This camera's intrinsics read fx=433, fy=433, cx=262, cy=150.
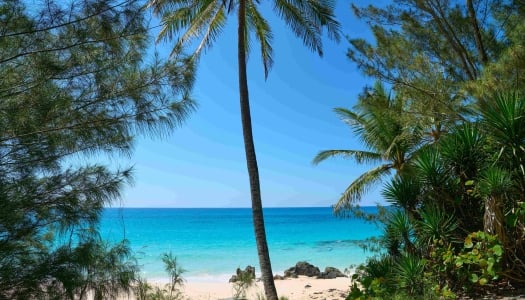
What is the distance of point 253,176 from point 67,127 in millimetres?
5042

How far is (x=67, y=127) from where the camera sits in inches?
182

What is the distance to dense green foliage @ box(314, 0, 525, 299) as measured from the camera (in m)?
5.62

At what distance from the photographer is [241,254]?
2783 centimetres

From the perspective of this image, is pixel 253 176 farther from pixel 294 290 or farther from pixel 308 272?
pixel 308 272

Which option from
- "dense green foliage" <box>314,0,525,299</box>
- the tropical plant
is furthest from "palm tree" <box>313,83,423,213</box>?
the tropical plant

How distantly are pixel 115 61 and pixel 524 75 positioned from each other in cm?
707

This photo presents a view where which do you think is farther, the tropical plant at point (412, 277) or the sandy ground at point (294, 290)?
the sandy ground at point (294, 290)

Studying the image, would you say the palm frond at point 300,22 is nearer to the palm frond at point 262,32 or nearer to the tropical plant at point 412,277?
the palm frond at point 262,32

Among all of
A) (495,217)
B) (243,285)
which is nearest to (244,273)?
(243,285)

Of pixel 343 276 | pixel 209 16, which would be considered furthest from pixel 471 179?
pixel 343 276

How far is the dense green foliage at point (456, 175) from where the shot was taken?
5.62 m

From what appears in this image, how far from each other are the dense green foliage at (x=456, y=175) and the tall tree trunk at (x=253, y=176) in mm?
2258

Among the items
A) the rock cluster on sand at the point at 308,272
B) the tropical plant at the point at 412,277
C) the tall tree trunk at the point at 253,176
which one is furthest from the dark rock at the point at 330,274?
the tropical plant at the point at 412,277

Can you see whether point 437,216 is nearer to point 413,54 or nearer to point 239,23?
point 413,54
